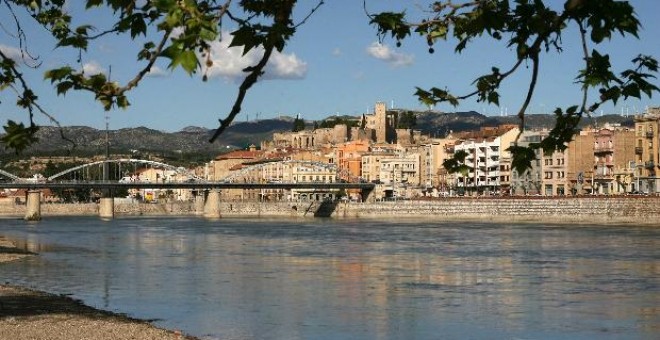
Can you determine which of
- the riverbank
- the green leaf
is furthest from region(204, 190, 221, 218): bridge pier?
the green leaf

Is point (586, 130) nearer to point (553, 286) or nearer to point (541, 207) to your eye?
point (541, 207)

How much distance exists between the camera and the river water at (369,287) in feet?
73.0

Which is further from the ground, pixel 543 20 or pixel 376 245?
pixel 543 20

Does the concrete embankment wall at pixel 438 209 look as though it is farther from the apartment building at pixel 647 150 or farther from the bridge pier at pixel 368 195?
the apartment building at pixel 647 150

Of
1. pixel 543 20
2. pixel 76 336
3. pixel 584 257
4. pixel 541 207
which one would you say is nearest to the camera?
pixel 543 20

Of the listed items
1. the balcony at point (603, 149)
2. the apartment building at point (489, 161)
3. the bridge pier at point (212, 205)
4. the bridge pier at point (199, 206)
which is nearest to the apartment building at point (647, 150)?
the balcony at point (603, 149)

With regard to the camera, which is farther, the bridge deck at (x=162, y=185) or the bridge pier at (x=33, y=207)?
the bridge pier at (x=33, y=207)

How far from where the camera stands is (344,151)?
183000 millimetres

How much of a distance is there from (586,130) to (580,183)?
8.35 metres

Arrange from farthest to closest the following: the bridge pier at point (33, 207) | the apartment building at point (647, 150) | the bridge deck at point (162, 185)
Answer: the bridge pier at point (33, 207)
the bridge deck at point (162, 185)
the apartment building at point (647, 150)

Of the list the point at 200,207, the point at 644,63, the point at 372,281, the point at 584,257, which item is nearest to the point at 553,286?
the point at 372,281

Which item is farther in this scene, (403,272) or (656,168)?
(656,168)

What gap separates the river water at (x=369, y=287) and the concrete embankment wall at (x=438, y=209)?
42567 millimetres

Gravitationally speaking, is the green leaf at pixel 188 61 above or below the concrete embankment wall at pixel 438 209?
above
